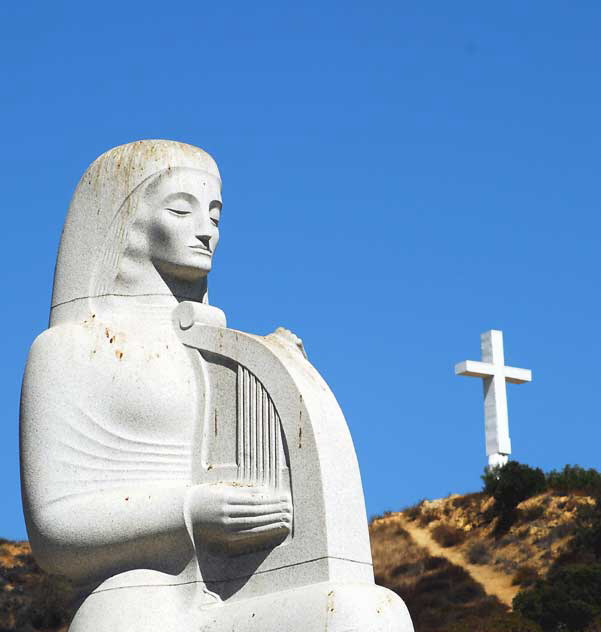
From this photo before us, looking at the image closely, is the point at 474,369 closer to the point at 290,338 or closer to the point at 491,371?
the point at 491,371

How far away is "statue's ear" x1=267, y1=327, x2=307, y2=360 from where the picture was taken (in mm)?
7001

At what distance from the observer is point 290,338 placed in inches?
278

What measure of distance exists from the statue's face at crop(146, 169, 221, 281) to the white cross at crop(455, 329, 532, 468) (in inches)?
765

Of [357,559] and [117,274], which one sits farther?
[117,274]

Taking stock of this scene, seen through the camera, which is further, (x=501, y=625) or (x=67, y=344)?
(x=501, y=625)

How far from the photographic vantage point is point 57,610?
23.2m

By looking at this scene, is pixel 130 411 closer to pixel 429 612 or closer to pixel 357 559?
pixel 357 559

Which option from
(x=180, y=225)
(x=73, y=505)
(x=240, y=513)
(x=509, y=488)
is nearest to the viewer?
(x=240, y=513)

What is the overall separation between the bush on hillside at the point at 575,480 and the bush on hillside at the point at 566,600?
7923 mm

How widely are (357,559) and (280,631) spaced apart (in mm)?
573

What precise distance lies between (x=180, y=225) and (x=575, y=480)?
27.6m

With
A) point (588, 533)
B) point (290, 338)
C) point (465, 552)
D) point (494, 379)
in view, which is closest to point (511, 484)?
point (465, 552)

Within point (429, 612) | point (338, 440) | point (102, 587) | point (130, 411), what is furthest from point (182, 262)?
point (429, 612)

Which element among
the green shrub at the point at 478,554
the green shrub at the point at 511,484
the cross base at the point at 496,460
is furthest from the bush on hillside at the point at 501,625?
the green shrub at the point at 511,484
